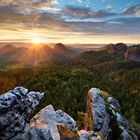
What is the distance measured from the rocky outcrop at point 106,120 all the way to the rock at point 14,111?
2319 cm

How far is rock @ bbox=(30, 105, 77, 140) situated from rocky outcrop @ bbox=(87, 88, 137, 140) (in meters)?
13.6

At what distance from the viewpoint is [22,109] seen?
102 feet

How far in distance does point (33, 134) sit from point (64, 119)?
32.0 feet

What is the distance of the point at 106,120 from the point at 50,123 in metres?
21.9

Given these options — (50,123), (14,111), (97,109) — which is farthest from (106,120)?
(14,111)

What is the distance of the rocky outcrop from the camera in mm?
53409

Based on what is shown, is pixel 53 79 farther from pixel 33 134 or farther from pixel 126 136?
pixel 33 134

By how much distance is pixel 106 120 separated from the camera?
5553 cm

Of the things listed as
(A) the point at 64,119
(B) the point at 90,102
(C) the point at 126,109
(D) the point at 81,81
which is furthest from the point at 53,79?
(A) the point at 64,119

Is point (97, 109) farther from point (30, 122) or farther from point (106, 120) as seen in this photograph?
point (30, 122)

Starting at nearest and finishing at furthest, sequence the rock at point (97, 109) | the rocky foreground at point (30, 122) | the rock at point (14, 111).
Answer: the rock at point (14, 111) < the rocky foreground at point (30, 122) < the rock at point (97, 109)

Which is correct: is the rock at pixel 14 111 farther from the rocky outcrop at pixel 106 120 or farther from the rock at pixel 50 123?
the rocky outcrop at pixel 106 120

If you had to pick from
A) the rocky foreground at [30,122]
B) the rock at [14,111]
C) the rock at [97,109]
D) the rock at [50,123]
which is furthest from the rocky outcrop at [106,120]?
the rock at [14,111]

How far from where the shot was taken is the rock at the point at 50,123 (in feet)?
104
